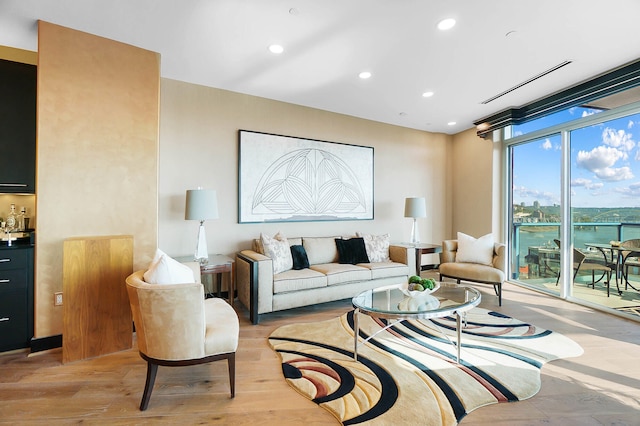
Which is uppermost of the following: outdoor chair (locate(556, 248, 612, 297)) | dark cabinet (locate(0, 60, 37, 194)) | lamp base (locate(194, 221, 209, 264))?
dark cabinet (locate(0, 60, 37, 194))

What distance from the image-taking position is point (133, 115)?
2961 millimetres

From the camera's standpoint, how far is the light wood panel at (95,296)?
250 centimetres

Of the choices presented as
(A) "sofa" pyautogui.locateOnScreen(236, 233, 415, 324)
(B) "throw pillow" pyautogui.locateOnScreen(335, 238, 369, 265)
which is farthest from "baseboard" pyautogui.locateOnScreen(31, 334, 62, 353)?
(B) "throw pillow" pyautogui.locateOnScreen(335, 238, 369, 265)

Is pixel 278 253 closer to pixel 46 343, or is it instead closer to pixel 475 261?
pixel 46 343

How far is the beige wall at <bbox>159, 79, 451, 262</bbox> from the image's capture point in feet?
12.4

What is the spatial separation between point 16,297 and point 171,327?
5.98 ft

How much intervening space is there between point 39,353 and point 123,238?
3.85ft

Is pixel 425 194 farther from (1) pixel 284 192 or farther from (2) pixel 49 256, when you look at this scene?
(2) pixel 49 256

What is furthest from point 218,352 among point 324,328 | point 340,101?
point 340,101

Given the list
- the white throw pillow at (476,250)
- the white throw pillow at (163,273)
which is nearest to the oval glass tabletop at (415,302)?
the white throw pillow at (163,273)

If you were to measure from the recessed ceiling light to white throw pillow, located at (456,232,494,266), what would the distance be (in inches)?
120

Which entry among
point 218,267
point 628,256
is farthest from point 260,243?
point 628,256

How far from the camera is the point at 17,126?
2.87 metres

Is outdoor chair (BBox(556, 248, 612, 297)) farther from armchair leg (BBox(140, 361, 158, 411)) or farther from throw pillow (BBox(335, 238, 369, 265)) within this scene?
armchair leg (BBox(140, 361, 158, 411))
